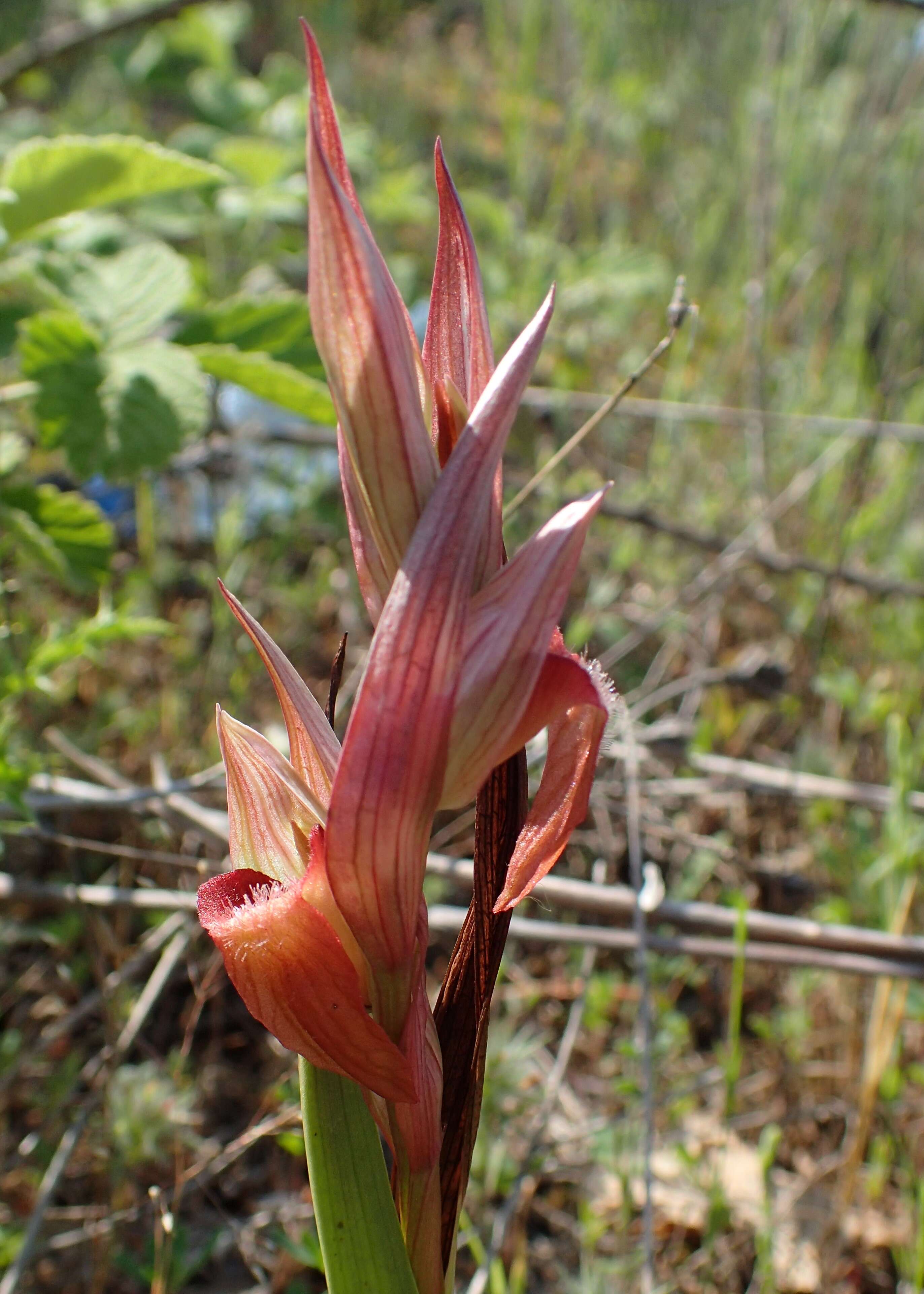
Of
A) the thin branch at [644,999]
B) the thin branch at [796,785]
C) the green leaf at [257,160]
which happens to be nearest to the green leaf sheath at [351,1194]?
the thin branch at [644,999]

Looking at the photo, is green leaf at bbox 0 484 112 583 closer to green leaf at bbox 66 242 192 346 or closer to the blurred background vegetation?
the blurred background vegetation

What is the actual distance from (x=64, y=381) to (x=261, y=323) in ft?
1.07

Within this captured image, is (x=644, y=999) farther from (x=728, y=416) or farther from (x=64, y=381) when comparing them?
(x=728, y=416)

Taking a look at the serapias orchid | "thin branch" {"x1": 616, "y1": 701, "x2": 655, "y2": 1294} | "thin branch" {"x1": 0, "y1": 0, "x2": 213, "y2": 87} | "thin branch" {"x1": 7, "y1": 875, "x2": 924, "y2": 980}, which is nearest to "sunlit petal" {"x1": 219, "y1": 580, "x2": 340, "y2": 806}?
the serapias orchid

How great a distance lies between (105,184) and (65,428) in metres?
0.38

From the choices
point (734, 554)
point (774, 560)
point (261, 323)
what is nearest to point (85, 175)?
point (261, 323)

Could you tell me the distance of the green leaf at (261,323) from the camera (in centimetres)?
172

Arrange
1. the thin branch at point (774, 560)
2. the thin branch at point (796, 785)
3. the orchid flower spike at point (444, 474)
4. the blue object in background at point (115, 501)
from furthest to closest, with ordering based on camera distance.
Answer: the blue object in background at point (115, 501), the thin branch at point (774, 560), the thin branch at point (796, 785), the orchid flower spike at point (444, 474)

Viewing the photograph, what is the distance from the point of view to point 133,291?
175 cm

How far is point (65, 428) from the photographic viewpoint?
1.58m

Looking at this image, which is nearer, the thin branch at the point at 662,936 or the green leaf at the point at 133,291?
the thin branch at the point at 662,936

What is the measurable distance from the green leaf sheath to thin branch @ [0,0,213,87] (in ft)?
9.03

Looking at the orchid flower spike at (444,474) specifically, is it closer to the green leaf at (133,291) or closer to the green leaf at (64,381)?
the green leaf at (64,381)

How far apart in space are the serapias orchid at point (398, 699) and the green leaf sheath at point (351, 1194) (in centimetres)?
3
